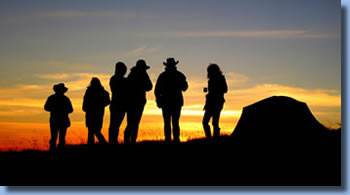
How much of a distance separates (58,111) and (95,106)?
81 cm

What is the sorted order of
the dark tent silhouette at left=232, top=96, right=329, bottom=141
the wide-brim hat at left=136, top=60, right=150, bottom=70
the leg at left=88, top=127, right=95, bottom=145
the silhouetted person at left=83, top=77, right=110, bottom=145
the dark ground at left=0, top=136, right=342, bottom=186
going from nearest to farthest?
the dark ground at left=0, top=136, right=342, bottom=186
the dark tent silhouette at left=232, top=96, right=329, bottom=141
the wide-brim hat at left=136, top=60, right=150, bottom=70
the silhouetted person at left=83, top=77, right=110, bottom=145
the leg at left=88, top=127, right=95, bottom=145

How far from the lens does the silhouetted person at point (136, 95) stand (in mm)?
12084

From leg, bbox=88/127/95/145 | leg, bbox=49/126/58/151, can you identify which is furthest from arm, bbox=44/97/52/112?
leg, bbox=88/127/95/145

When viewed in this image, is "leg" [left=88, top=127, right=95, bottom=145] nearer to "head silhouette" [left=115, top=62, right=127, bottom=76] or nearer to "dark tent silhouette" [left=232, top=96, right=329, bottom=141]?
"head silhouette" [left=115, top=62, right=127, bottom=76]

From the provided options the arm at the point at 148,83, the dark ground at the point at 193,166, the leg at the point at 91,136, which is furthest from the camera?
the leg at the point at 91,136

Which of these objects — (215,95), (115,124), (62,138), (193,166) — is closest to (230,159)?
(193,166)

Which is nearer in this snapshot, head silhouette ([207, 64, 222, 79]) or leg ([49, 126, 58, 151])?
A: head silhouette ([207, 64, 222, 79])

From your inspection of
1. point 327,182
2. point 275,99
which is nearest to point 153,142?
point 275,99

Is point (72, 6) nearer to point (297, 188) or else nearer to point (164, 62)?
point (164, 62)

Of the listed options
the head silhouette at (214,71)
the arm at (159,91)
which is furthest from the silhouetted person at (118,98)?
the head silhouette at (214,71)

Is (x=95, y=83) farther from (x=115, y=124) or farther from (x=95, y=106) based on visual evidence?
(x=115, y=124)

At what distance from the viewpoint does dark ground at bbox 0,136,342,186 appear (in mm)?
10297

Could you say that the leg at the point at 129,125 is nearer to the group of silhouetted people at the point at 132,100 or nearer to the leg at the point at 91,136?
the group of silhouetted people at the point at 132,100

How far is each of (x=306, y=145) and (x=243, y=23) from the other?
2.64 m
